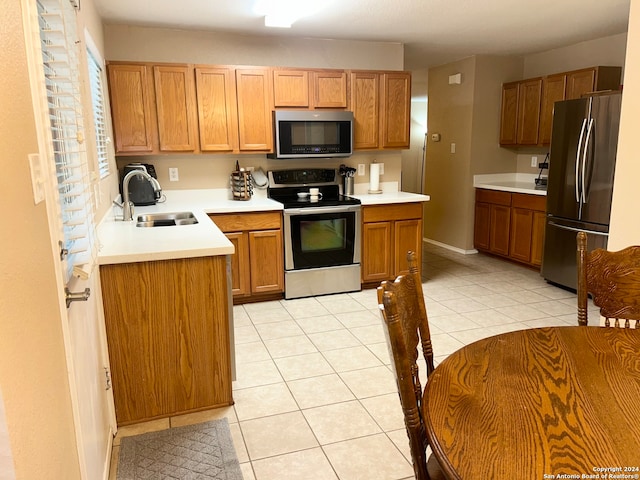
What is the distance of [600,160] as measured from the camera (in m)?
3.83

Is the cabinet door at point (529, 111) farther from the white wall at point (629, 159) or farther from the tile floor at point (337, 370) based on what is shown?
the white wall at point (629, 159)

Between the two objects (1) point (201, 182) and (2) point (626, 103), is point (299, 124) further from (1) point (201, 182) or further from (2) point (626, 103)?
(2) point (626, 103)

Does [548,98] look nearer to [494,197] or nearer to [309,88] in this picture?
[494,197]

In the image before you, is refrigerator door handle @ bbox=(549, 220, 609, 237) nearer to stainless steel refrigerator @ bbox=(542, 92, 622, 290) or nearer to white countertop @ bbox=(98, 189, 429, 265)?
stainless steel refrigerator @ bbox=(542, 92, 622, 290)

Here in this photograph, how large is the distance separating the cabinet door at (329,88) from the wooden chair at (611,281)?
2931 millimetres

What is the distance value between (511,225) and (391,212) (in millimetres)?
1709

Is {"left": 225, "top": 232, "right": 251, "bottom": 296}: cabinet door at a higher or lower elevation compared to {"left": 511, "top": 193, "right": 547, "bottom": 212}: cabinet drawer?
lower

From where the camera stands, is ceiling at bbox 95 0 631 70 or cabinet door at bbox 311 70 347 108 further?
cabinet door at bbox 311 70 347 108

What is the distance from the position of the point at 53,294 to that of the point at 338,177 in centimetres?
371

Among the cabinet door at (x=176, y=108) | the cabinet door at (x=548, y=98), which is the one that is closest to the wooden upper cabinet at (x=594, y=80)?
the cabinet door at (x=548, y=98)

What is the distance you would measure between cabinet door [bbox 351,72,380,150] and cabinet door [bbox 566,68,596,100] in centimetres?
199

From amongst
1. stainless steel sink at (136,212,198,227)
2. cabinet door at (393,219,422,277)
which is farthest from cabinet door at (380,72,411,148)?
stainless steel sink at (136,212,198,227)

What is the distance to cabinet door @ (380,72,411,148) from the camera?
174 inches

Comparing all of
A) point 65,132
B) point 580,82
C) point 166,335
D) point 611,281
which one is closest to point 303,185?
point 166,335
